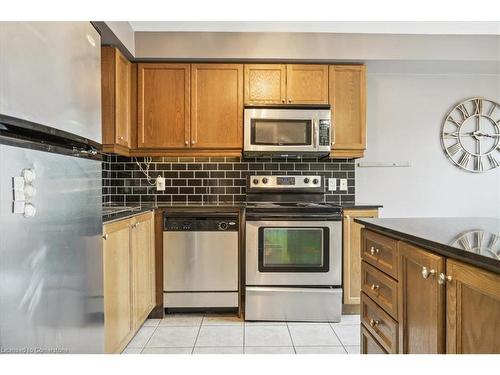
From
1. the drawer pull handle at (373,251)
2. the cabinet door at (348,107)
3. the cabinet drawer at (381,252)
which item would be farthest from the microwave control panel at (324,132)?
the drawer pull handle at (373,251)

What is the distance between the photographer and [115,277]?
169cm

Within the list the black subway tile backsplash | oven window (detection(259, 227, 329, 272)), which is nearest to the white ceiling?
the black subway tile backsplash

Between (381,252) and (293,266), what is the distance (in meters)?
1.22

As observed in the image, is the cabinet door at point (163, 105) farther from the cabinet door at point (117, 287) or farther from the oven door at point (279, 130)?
the cabinet door at point (117, 287)

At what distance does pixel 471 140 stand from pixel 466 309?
9.39 ft

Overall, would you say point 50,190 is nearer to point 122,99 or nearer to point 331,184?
point 122,99

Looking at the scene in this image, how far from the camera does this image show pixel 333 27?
8.98 ft

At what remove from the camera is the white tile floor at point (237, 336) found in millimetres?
2018

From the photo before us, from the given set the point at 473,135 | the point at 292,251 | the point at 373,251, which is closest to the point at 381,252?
the point at 373,251

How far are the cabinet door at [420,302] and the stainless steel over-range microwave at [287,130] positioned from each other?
1.61 meters

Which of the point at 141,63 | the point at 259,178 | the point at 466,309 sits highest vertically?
the point at 141,63
